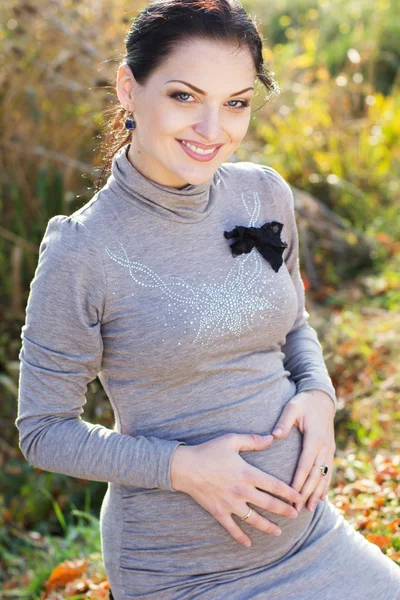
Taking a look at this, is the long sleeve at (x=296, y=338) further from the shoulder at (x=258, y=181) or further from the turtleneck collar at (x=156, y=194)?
the turtleneck collar at (x=156, y=194)

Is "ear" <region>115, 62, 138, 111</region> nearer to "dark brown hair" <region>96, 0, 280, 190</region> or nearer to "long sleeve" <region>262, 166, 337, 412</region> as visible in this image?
"dark brown hair" <region>96, 0, 280, 190</region>

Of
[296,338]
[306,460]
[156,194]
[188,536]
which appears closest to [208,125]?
[156,194]

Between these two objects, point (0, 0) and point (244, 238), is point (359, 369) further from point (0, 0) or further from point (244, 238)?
point (0, 0)

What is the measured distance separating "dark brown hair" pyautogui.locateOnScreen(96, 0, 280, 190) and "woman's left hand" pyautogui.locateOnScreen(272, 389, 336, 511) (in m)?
0.87

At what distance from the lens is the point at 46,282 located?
1829 millimetres

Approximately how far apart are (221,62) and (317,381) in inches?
34.2

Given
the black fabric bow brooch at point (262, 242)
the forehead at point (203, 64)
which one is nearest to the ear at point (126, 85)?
A: the forehead at point (203, 64)

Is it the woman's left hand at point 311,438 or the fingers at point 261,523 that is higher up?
the woman's left hand at point 311,438

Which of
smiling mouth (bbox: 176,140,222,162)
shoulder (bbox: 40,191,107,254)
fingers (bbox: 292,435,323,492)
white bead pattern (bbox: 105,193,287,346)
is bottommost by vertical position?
fingers (bbox: 292,435,323,492)

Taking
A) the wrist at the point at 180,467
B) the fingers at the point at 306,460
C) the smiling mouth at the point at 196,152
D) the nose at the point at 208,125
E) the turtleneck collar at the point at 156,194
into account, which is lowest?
the fingers at the point at 306,460

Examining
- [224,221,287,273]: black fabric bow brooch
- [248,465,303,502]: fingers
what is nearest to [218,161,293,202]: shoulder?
[224,221,287,273]: black fabric bow brooch

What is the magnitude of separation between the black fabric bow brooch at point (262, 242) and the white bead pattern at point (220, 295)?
2cm

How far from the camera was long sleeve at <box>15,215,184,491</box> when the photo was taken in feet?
6.00

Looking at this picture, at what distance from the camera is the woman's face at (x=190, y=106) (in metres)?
1.87
